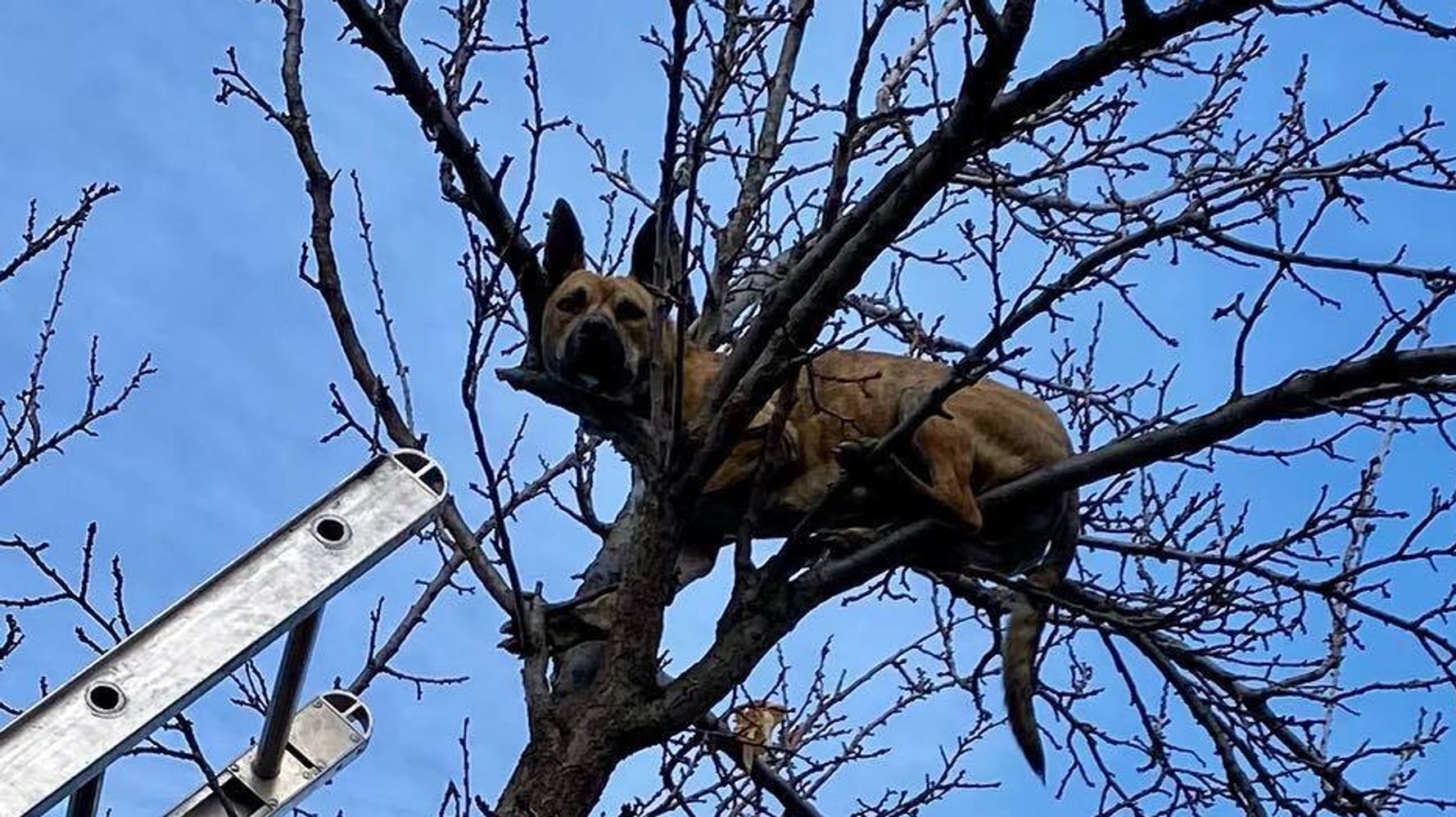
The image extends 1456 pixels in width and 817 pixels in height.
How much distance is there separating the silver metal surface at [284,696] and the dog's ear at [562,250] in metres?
4.30

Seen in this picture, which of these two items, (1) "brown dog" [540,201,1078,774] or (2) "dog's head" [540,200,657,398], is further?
(2) "dog's head" [540,200,657,398]

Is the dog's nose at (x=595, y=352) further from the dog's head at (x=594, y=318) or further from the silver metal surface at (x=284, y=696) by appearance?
the silver metal surface at (x=284, y=696)

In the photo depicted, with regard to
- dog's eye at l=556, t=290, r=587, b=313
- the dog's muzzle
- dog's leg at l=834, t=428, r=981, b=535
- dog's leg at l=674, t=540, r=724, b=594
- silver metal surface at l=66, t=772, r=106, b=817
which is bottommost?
silver metal surface at l=66, t=772, r=106, b=817

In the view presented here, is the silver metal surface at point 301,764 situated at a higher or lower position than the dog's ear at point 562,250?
lower

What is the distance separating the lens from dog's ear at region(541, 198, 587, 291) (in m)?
6.67

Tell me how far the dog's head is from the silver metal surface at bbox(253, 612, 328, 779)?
426 cm

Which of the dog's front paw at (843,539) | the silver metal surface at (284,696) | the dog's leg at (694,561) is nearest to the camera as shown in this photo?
the silver metal surface at (284,696)

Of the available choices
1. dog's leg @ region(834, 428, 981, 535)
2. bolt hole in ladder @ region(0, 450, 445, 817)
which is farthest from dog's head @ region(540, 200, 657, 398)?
bolt hole in ladder @ region(0, 450, 445, 817)

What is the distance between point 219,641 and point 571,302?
16.6 feet

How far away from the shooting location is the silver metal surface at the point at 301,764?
8.10ft

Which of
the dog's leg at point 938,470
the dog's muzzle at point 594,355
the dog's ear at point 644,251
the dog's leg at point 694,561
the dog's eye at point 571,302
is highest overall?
the dog's ear at point 644,251

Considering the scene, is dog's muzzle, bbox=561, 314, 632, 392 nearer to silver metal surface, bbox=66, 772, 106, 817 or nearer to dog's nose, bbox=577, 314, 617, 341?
dog's nose, bbox=577, 314, 617, 341

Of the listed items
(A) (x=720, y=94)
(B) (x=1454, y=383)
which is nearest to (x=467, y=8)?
(A) (x=720, y=94)

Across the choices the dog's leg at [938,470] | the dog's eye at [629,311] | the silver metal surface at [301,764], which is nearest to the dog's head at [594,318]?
the dog's eye at [629,311]
